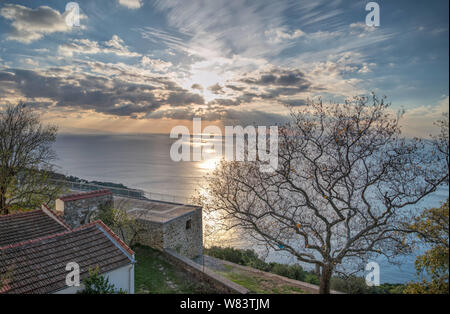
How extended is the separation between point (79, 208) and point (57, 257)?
14.4 ft

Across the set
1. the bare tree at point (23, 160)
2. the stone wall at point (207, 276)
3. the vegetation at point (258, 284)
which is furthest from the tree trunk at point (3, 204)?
the vegetation at point (258, 284)

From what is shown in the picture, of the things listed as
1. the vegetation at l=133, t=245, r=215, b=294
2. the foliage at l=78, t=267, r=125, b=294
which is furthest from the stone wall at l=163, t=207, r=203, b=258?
the foliage at l=78, t=267, r=125, b=294

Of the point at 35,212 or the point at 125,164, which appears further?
the point at 125,164

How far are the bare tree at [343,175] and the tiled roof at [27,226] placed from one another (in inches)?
243

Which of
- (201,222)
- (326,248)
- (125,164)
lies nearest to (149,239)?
Result: (201,222)

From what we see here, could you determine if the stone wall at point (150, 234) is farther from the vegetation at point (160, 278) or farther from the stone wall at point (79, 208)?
the stone wall at point (79, 208)

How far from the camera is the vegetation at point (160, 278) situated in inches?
366

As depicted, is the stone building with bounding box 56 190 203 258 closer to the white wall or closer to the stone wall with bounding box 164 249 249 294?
the stone wall with bounding box 164 249 249 294

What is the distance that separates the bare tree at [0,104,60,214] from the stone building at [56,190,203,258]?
364cm

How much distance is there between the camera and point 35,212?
404 inches

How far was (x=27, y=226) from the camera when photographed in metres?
9.33
